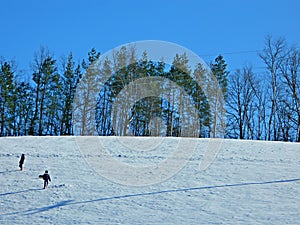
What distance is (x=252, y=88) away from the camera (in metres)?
47.2

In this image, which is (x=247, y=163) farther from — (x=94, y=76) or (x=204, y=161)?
(x=94, y=76)

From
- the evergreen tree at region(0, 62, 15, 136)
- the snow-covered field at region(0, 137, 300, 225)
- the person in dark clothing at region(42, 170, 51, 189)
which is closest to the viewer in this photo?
the snow-covered field at region(0, 137, 300, 225)

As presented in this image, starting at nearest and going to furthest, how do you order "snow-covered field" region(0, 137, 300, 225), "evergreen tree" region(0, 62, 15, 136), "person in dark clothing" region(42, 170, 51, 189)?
1. "snow-covered field" region(0, 137, 300, 225)
2. "person in dark clothing" region(42, 170, 51, 189)
3. "evergreen tree" region(0, 62, 15, 136)

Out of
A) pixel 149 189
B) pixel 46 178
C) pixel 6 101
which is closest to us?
pixel 46 178

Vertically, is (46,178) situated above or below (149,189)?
above

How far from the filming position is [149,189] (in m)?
16.3

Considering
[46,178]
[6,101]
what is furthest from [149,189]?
[6,101]

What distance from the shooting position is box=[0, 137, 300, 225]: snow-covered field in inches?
516

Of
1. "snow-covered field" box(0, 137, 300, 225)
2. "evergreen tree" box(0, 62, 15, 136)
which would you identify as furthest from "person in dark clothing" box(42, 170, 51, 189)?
"evergreen tree" box(0, 62, 15, 136)

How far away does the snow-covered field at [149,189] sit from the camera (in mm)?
13117

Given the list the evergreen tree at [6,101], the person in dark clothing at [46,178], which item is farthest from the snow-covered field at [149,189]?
the evergreen tree at [6,101]

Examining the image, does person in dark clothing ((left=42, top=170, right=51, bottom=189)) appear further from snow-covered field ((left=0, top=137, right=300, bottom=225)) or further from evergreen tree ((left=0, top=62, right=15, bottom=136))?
evergreen tree ((left=0, top=62, right=15, bottom=136))

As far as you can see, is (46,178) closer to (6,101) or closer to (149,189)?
(149,189)

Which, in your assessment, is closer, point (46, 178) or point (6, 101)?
point (46, 178)
